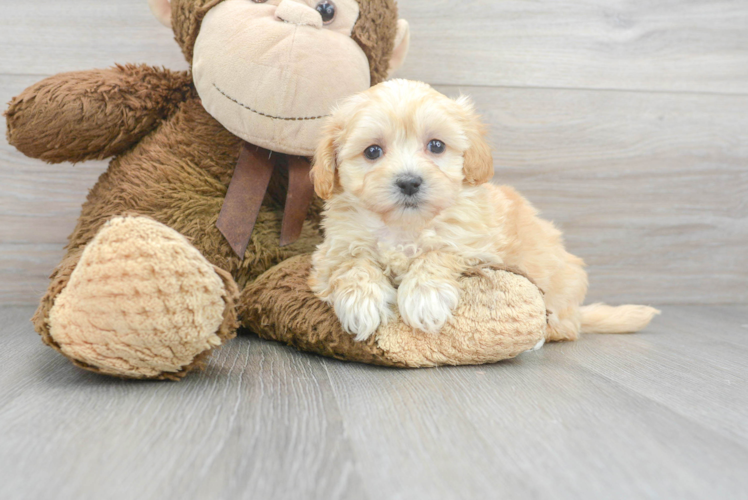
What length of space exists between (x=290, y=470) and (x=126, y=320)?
1.45 ft

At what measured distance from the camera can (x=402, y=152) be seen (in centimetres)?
125

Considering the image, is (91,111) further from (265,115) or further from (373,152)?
(373,152)

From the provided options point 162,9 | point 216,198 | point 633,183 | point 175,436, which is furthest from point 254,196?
point 633,183

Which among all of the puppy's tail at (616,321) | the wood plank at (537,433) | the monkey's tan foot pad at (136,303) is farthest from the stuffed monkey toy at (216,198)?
the puppy's tail at (616,321)

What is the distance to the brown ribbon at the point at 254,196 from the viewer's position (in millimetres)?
1520

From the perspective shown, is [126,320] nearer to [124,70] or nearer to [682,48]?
[124,70]

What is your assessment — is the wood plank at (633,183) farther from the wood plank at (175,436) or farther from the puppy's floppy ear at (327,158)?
the wood plank at (175,436)

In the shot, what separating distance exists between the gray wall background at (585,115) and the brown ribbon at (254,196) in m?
0.65

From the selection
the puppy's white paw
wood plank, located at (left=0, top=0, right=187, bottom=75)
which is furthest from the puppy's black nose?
wood plank, located at (left=0, top=0, right=187, bottom=75)

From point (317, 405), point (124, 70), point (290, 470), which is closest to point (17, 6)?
point (124, 70)

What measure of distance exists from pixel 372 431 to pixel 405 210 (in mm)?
484

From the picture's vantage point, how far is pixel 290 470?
2.49 ft

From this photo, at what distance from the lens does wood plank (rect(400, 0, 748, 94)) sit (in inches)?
79.3

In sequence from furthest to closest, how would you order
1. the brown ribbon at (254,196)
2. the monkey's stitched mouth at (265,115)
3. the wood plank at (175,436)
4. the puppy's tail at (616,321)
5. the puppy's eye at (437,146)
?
the puppy's tail at (616,321), the brown ribbon at (254,196), the monkey's stitched mouth at (265,115), the puppy's eye at (437,146), the wood plank at (175,436)
